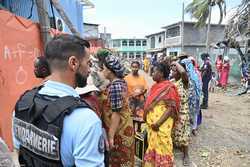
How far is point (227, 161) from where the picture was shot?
15.5 feet

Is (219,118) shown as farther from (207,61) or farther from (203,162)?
(203,162)

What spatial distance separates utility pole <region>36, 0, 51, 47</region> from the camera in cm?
373

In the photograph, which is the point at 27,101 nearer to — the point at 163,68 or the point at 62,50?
the point at 62,50

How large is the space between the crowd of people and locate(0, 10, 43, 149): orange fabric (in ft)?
3.51

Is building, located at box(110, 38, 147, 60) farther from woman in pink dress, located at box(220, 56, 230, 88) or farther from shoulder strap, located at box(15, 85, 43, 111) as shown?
shoulder strap, located at box(15, 85, 43, 111)

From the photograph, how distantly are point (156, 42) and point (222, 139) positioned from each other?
3638cm

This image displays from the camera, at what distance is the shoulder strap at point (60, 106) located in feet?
4.09

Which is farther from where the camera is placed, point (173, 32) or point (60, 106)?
point (173, 32)

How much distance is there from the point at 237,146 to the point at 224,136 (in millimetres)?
641

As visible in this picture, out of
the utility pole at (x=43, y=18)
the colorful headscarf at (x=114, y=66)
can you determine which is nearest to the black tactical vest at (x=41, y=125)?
the colorful headscarf at (x=114, y=66)

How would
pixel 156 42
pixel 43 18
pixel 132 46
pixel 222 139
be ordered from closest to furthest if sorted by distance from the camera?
pixel 43 18, pixel 222 139, pixel 156 42, pixel 132 46

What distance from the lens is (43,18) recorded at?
3902mm

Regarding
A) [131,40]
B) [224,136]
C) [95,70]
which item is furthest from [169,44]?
[95,70]

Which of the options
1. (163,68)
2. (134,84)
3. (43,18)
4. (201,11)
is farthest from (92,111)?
(201,11)
